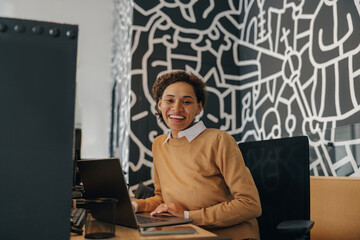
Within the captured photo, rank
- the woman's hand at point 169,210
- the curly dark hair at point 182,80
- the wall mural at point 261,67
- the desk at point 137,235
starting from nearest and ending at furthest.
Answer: the desk at point 137,235, the woman's hand at point 169,210, the curly dark hair at point 182,80, the wall mural at point 261,67

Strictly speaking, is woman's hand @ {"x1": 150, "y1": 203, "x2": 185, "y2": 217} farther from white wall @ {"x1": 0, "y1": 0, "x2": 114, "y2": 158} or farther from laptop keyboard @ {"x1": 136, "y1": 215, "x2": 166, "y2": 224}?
white wall @ {"x1": 0, "y1": 0, "x2": 114, "y2": 158}

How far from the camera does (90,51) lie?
5352 millimetres

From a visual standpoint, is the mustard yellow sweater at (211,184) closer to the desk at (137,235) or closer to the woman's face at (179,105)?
the woman's face at (179,105)

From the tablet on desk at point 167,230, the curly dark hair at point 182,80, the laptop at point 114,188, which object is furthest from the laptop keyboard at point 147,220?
the curly dark hair at point 182,80

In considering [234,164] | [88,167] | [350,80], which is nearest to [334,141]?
[350,80]

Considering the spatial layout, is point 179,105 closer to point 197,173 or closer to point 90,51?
point 197,173

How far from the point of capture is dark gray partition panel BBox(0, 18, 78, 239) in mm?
625

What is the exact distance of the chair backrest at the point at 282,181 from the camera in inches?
55.4

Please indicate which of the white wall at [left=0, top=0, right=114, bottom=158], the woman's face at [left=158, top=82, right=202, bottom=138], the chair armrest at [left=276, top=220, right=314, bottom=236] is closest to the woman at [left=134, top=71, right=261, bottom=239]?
the woman's face at [left=158, top=82, right=202, bottom=138]

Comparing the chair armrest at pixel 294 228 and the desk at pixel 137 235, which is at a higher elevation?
the desk at pixel 137 235

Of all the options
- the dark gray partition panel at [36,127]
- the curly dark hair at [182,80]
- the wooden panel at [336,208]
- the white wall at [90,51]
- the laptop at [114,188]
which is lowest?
the wooden panel at [336,208]

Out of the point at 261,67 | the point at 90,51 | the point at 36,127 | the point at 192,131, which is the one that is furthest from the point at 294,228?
the point at 90,51

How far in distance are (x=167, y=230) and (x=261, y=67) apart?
2.68 m

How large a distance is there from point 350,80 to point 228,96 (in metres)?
1.59
